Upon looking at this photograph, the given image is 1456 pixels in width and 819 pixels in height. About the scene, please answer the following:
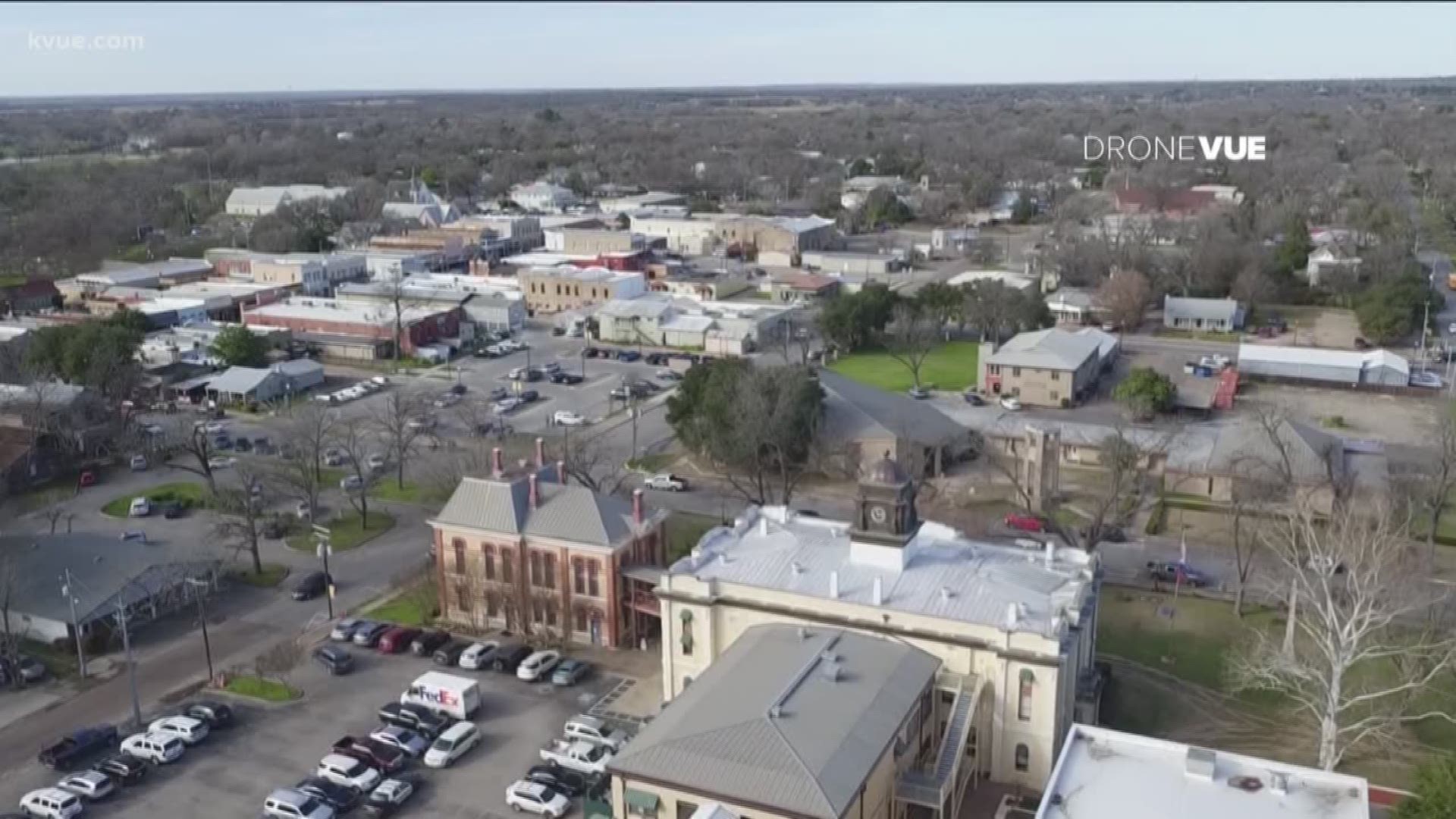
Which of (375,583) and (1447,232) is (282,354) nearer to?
(375,583)

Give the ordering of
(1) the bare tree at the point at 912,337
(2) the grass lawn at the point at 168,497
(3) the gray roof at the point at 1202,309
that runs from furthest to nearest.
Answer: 1. (3) the gray roof at the point at 1202,309
2. (1) the bare tree at the point at 912,337
3. (2) the grass lawn at the point at 168,497

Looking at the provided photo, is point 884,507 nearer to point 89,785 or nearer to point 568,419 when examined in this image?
point 89,785

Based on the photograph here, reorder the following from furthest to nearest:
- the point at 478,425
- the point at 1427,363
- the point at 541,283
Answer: the point at 541,283 → the point at 1427,363 → the point at 478,425

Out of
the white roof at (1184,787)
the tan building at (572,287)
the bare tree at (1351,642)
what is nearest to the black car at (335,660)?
the white roof at (1184,787)

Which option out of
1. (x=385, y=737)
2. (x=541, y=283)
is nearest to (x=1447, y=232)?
(x=541, y=283)

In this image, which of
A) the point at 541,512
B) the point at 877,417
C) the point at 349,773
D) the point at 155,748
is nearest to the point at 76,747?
the point at 155,748

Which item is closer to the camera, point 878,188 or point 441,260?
point 441,260

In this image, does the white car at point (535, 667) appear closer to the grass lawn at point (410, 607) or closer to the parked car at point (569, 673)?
the parked car at point (569, 673)
